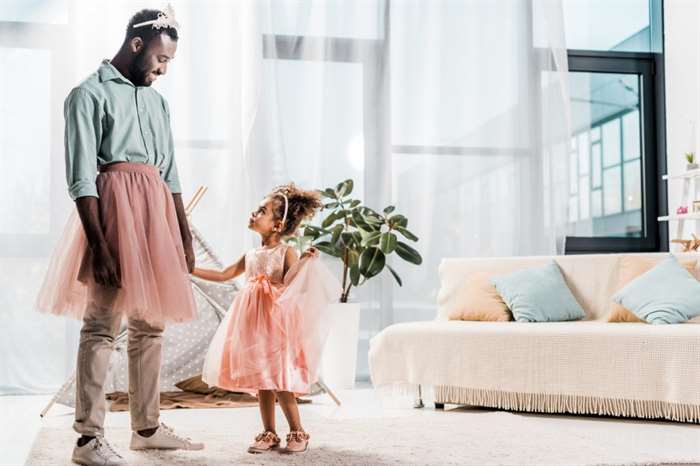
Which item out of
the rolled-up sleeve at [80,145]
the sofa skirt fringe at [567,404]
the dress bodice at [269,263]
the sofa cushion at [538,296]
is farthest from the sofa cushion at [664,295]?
the rolled-up sleeve at [80,145]

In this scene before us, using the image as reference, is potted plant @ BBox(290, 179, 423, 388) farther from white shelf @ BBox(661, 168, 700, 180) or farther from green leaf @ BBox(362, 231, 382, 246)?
white shelf @ BBox(661, 168, 700, 180)

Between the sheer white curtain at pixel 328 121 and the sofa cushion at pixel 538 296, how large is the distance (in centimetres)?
101

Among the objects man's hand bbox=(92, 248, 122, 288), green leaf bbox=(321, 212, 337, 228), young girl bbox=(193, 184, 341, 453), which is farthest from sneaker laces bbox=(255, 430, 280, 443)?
green leaf bbox=(321, 212, 337, 228)

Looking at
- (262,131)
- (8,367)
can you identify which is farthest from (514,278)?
(8,367)

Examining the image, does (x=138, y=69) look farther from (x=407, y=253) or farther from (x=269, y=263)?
(x=407, y=253)

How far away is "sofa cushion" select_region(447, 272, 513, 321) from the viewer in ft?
13.5

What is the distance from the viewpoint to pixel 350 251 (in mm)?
4664

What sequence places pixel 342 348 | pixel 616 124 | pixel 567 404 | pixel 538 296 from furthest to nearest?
pixel 616 124
pixel 342 348
pixel 538 296
pixel 567 404

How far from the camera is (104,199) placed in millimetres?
2463

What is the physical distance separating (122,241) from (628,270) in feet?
8.39

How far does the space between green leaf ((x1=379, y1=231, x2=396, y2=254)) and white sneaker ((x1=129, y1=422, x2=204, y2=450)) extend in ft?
6.90

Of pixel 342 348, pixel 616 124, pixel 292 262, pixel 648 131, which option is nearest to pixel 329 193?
pixel 342 348

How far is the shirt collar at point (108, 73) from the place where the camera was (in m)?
2.48

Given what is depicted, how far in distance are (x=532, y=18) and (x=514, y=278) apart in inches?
75.4
